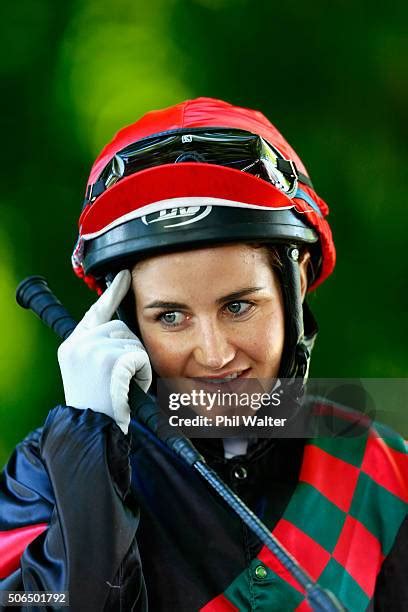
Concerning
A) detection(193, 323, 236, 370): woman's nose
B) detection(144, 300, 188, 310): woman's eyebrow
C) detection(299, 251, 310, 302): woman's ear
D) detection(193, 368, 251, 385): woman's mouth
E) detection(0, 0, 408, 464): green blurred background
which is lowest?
detection(193, 368, 251, 385): woman's mouth

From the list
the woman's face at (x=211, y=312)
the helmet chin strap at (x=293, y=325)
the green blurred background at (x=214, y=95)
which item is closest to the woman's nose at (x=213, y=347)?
the woman's face at (x=211, y=312)

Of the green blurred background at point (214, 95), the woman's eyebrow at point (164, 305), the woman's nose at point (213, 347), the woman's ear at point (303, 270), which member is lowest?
the woman's nose at point (213, 347)

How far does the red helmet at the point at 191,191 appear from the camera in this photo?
64.8 inches

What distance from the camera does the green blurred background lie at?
2.54 m

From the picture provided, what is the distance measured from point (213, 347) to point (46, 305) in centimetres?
37

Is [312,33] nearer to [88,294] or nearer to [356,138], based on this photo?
[356,138]

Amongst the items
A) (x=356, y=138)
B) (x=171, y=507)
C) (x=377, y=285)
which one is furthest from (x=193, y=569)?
(x=356, y=138)

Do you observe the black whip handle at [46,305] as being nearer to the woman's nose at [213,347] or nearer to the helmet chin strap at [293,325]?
the woman's nose at [213,347]

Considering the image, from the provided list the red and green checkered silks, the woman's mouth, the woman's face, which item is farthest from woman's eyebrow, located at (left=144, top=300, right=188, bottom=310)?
the red and green checkered silks

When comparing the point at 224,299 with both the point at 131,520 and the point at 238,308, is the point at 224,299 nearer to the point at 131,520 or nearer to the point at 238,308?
the point at 238,308

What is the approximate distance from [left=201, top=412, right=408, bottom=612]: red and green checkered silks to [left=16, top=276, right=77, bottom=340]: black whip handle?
514mm

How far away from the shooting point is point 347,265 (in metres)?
2.68

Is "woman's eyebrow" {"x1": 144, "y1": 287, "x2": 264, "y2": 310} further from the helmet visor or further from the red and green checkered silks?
the red and green checkered silks

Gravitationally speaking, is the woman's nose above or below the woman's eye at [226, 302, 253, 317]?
below
